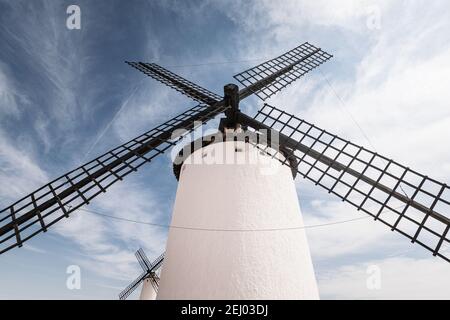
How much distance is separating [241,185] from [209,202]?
75 centimetres

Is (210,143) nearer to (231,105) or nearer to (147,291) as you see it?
(231,105)

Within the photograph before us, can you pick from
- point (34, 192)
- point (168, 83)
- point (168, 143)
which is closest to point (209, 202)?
point (168, 143)

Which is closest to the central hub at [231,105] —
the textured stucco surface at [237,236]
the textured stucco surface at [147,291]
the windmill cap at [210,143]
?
the windmill cap at [210,143]

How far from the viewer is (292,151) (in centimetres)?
620

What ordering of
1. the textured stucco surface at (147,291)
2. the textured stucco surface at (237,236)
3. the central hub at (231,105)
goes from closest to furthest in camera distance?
the textured stucco surface at (237,236)
the central hub at (231,105)
the textured stucco surface at (147,291)

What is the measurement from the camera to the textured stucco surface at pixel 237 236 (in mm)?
4039

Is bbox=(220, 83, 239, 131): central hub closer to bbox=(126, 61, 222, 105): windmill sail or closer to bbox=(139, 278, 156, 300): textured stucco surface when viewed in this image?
bbox=(126, 61, 222, 105): windmill sail

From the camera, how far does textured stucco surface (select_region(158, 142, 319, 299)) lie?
13.3 feet

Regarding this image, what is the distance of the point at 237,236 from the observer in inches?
172

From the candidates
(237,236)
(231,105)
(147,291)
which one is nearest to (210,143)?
(231,105)

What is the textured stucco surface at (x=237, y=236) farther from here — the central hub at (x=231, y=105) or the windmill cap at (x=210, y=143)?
the central hub at (x=231, y=105)

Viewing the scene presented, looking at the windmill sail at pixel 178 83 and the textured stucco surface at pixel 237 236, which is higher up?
the windmill sail at pixel 178 83

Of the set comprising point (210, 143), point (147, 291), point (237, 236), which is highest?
point (210, 143)
